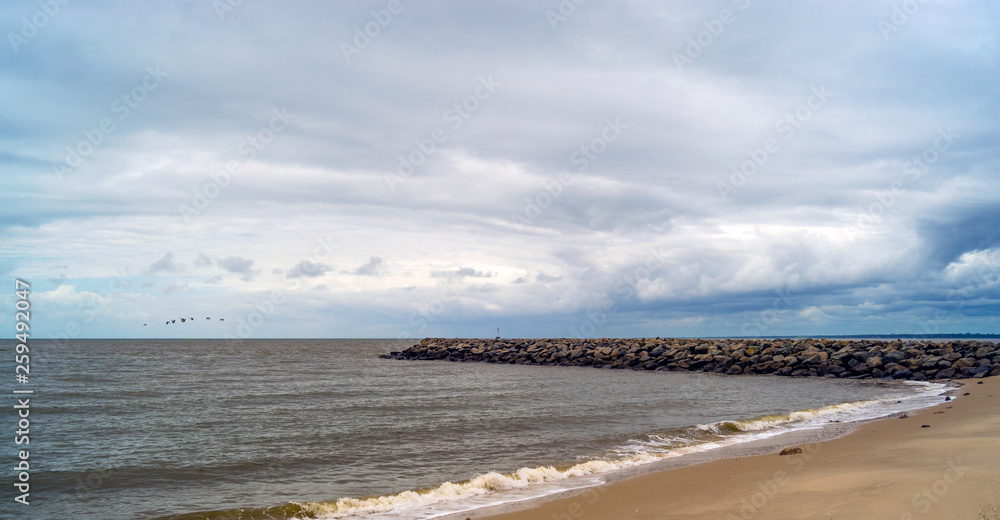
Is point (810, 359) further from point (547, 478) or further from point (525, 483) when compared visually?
point (525, 483)

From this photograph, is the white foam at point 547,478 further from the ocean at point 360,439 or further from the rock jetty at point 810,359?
the rock jetty at point 810,359

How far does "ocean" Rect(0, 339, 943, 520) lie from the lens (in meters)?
10.3

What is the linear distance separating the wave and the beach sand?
1.08m

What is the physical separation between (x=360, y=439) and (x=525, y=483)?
6.00 metres

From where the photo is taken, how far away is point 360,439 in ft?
50.6

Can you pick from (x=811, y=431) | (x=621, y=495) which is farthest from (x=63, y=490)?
(x=811, y=431)

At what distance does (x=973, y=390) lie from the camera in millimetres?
24953

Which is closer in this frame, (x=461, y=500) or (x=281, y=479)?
(x=461, y=500)

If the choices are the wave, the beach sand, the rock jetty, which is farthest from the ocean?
the rock jetty

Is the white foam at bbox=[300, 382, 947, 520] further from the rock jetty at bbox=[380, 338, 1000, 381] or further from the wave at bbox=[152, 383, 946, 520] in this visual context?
the rock jetty at bbox=[380, 338, 1000, 381]

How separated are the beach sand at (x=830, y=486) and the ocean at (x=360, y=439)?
5.09 feet

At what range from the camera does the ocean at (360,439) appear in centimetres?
1031

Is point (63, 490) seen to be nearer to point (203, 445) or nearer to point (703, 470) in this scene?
point (203, 445)

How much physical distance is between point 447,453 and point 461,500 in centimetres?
366
